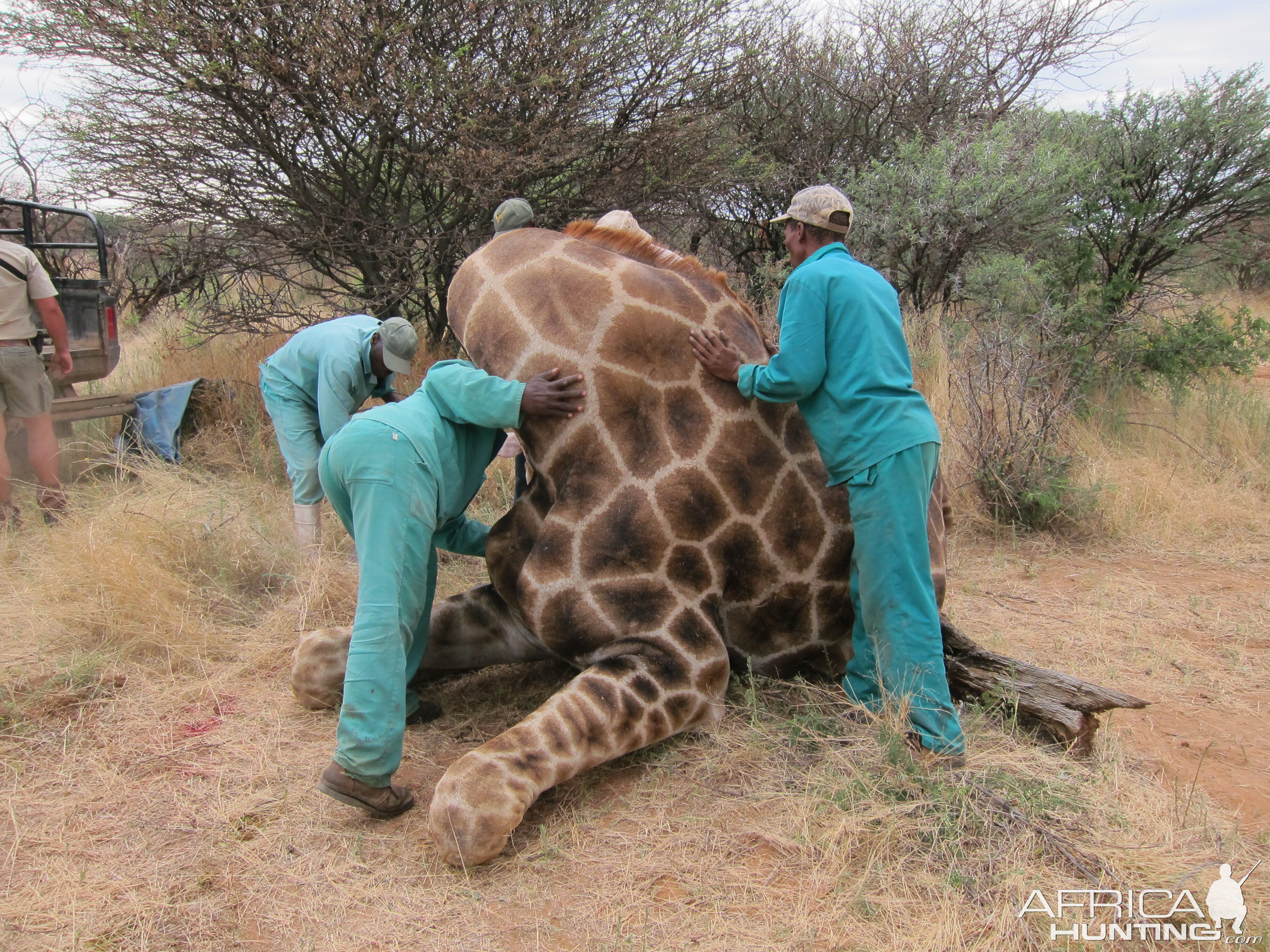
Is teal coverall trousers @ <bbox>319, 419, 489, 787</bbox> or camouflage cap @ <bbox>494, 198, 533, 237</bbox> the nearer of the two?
teal coverall trousers @ <bbox>319, 419, 489, 787</bbox>

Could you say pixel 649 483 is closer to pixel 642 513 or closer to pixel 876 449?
pixel 642 513

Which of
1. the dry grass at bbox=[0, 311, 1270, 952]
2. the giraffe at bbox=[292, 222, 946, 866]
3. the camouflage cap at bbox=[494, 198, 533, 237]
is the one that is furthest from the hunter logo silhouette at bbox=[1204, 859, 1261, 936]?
the camouflage cap at bbox=[494, 198, 533, 237]

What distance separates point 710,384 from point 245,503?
11.8ft

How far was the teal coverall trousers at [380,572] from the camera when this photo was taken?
2785 millimetres

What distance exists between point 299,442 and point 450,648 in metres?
1.91

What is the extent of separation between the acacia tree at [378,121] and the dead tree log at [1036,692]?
4801mm

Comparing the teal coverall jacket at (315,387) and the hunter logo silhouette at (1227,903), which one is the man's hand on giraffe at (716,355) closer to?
the hunter logo silhouette at (1227,903)

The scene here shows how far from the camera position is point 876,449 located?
3.13 m

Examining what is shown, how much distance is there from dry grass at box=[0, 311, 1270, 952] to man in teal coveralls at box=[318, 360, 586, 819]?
0.28m

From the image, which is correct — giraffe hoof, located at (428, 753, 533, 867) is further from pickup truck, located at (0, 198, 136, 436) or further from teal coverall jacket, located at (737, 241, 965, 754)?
pickup truck, located at (0, 198, 136, 436)

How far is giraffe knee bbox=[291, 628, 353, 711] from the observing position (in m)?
3.53

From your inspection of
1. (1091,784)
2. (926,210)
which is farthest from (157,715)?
(926,210)

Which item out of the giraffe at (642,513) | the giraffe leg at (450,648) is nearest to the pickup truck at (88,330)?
the giraffe leg at (450,648)

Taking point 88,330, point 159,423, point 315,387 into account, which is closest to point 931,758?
point 315,387
